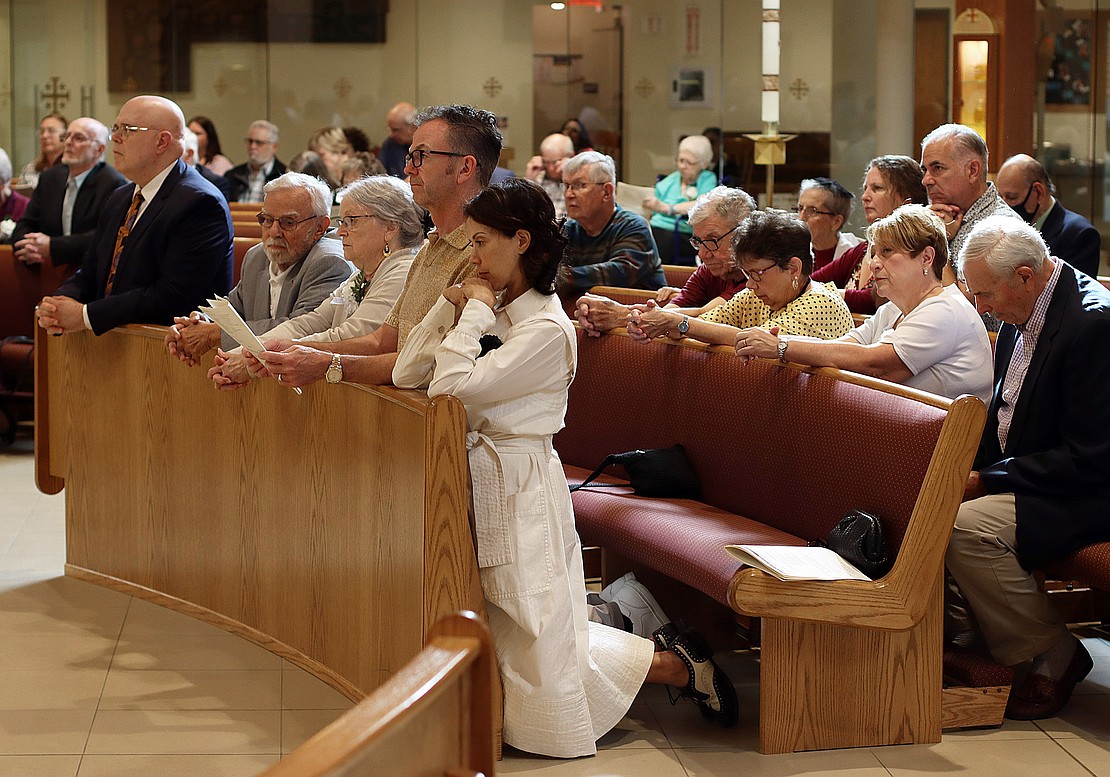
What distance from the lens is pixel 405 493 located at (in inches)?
137

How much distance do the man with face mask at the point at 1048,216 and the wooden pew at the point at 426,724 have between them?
5.02 metres

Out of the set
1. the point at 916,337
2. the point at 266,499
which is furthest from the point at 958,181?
the point at 266,499

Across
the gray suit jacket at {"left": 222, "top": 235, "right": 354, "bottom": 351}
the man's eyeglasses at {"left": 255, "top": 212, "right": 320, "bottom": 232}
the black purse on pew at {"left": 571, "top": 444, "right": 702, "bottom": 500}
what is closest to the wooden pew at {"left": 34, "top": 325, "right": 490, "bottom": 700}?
the gray suit jacket at {"left": 222, "top": 235, "right": 354, "bottom": 351}

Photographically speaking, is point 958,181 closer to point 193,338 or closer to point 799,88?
point 193,338

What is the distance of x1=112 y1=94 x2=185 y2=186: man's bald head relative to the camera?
4.89 metres

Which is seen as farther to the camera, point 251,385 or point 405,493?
point 251,385

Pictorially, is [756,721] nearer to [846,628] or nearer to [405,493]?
[846,628]

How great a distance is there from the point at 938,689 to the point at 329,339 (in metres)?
1.88

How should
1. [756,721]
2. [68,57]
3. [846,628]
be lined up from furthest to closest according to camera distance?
[68,57], [756,721], [846,628]

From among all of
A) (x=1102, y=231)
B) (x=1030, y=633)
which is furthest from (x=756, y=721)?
(x=1102, y=231)

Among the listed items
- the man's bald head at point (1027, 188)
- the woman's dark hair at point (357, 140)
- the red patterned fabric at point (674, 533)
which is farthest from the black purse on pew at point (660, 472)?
the woman's dark hair at point (357, 140)

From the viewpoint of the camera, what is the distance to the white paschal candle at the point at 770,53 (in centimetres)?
820

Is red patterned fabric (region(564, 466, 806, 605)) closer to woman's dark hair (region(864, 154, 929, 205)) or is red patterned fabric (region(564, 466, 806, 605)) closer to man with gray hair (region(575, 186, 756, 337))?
man with gray hair (region(575, 186, 756, 337))

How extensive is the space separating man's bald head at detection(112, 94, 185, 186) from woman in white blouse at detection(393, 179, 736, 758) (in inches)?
77.7
